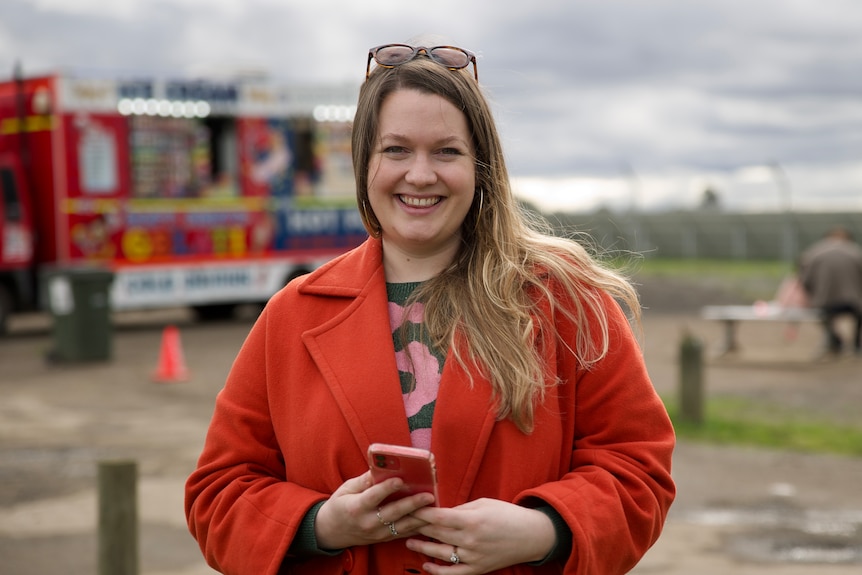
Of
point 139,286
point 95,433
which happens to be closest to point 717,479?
point 95,433

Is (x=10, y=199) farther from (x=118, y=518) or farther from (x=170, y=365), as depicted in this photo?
(x=118, y=518)

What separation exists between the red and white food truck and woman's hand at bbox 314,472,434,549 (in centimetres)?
1410

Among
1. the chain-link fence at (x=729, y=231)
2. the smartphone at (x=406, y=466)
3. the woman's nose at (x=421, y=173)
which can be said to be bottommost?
the chain-link fence at (x=729, y=231)

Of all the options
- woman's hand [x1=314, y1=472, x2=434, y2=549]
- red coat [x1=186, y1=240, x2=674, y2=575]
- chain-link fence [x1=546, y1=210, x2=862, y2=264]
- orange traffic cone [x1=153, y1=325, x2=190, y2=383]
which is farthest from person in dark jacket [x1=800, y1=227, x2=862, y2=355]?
chain-link fence [x1=546, y1=210, x2=862, y2=264]

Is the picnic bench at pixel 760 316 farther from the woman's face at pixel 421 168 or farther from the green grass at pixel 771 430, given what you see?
the woman's face at pixel 421 168

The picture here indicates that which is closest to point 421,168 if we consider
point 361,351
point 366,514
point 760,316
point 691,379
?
point 361,351

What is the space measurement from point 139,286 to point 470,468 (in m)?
15.3

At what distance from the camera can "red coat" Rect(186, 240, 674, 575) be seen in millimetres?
2348

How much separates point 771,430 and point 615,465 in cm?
829

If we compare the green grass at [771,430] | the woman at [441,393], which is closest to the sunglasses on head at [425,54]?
the woman at [441,393]

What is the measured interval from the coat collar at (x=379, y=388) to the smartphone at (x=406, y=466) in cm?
15

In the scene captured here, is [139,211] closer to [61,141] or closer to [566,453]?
[61,141]

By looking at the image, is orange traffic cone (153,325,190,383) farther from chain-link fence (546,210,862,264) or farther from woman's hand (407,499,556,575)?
chain-link fence (546,210,862,264)

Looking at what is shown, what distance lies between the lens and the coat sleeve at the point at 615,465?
2.33m
